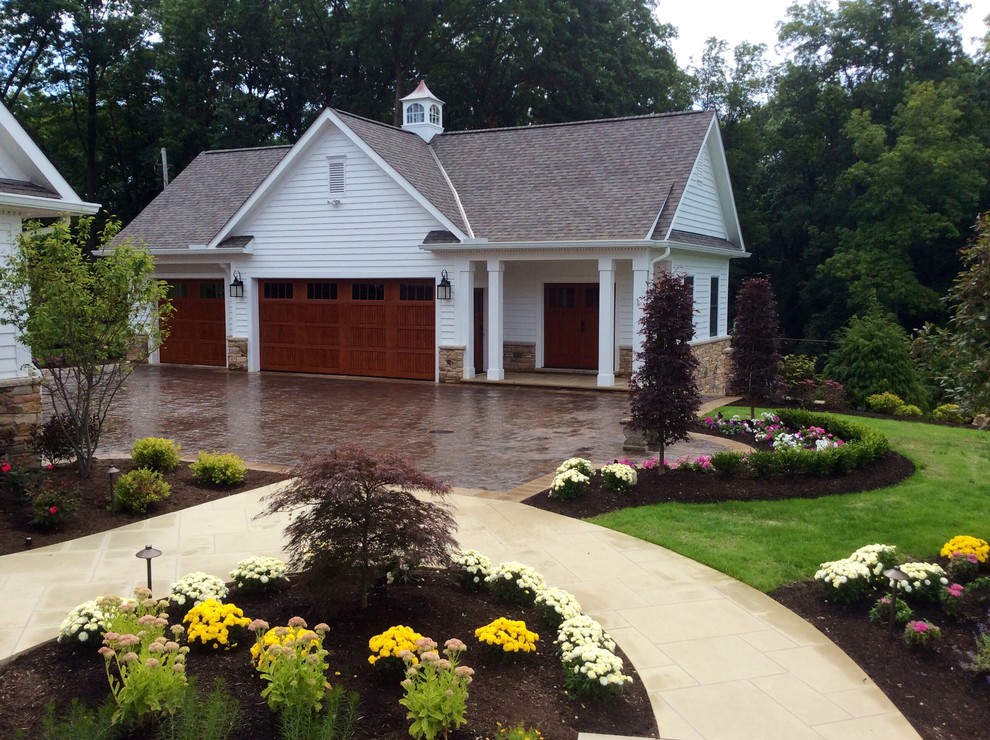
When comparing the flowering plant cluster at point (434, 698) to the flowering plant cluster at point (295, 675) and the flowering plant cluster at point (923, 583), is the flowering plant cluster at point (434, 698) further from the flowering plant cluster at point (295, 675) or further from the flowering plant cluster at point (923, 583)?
the flowering plant cluster at point (923, 583)

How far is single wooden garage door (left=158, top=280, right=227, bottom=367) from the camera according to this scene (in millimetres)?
23484

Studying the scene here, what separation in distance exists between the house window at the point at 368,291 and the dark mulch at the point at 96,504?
36.0ft

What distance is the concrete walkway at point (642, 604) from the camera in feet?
15.9

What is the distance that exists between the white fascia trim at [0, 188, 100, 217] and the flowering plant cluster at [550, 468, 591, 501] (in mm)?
6532

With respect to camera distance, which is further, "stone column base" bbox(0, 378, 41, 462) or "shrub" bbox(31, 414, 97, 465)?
"stone column base" bbox(0, 378, 41, 462)

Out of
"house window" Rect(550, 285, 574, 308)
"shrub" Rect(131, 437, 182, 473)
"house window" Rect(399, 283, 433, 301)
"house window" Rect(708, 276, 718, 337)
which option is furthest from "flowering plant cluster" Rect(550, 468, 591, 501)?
"house window" Rect(708, 276, 718, 337)

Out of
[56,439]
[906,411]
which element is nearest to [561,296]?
[906,411]

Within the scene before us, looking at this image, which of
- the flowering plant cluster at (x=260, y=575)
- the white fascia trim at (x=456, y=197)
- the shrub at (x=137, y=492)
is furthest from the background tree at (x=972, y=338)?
the white fascia trim at (x=456, y=197)

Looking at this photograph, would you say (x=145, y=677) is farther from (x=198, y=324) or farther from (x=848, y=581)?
(x=198, y=324)

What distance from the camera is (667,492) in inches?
369

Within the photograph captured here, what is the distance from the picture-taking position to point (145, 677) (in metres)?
4.35

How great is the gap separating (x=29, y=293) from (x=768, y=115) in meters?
34.2

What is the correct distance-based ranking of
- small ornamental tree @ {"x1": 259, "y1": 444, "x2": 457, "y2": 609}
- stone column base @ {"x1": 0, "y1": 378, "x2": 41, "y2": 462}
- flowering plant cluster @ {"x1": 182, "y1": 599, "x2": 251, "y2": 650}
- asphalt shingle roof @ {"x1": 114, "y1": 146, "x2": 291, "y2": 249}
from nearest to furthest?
flowering plant cluster @ {"x1": 182, "y1": 599, "x2": 251, "y2": 650}
small ornamental tree @ {"x1": 259, "y1": 444, "x2": 457, "y2": 609}
stone column base @ {"x1": 0, "y1": 378, "x2": 41, "y2": 462}
asphalt shingle roof @ {"x1": 114, "y1": 146, "x2": 291, "y2": 249}

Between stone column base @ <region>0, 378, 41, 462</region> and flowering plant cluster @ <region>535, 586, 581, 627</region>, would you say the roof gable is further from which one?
flowering plant cluster @ <region>535, 586, 581, 627</region>
